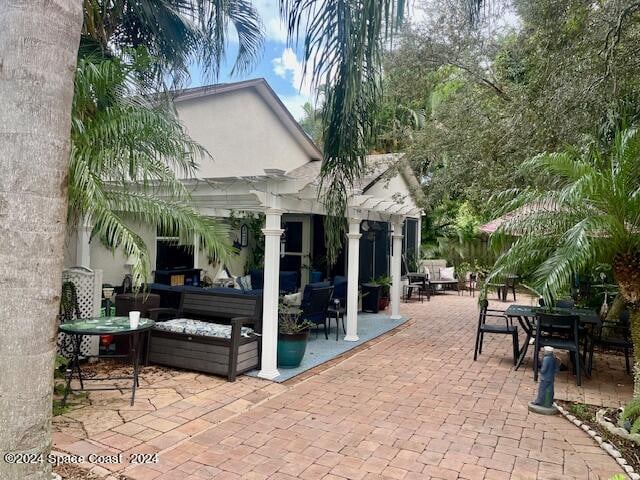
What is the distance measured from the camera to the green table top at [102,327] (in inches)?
176

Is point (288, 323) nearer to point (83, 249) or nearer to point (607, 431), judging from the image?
point (607, 431)

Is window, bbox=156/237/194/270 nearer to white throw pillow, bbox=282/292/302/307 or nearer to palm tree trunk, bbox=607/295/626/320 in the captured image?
white throw pillow, bbox=282/292/302/307

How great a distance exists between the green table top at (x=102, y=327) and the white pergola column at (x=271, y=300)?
147cm

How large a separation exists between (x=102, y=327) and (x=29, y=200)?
10.2 ft

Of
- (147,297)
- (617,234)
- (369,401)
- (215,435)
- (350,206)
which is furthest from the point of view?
(350,206)

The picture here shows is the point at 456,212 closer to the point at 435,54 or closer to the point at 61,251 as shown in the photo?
the point at 435,54

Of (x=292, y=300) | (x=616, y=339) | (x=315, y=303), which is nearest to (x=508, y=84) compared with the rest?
(x=616, y=339)

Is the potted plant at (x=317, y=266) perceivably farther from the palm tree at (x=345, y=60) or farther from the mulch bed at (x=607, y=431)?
the palm tree at (x=345, y=60)

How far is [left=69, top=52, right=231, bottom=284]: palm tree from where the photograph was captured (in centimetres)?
350

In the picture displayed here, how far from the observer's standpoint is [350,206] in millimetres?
7688

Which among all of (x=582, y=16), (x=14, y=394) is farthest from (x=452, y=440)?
(x=582, y=16)

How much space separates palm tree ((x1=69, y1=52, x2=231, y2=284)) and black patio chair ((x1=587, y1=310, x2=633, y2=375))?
522cm

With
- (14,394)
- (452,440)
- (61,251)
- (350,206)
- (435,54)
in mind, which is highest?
(435,54)

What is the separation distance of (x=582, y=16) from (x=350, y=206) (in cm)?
413
